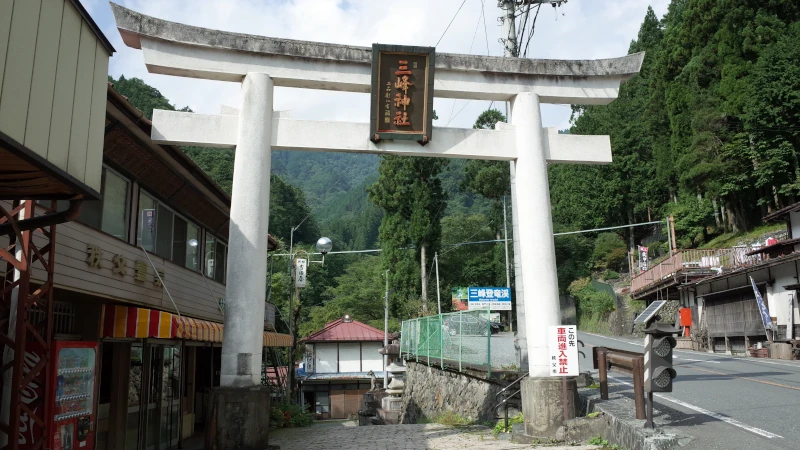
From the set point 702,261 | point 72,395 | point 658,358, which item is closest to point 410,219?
point 702,261

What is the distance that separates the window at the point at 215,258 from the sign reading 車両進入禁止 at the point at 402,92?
6.90 meters

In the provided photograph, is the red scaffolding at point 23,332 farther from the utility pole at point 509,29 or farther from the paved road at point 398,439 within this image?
the utility pole at point 509,29

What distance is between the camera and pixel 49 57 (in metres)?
4.54

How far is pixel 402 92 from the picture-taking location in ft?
40.3

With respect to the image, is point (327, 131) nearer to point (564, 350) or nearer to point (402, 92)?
point (402, 92)

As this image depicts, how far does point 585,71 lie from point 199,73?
7.62m

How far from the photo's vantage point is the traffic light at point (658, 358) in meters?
7.75

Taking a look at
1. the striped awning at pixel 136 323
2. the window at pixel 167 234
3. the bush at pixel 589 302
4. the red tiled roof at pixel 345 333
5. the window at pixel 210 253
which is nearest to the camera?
the striped awning at pixel 136 323

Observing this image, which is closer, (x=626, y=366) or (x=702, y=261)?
(x=626, y=366)

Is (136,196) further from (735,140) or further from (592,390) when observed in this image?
(735,140)

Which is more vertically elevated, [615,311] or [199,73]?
[199,73]

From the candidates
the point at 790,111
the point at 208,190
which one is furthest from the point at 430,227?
the point at 208,190

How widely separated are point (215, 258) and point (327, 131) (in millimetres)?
7440

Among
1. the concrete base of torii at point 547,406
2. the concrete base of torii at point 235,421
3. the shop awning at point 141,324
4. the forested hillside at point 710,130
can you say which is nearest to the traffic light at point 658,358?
the concrete base of torii at point 547,406
